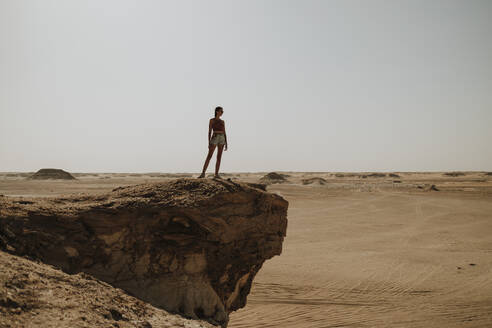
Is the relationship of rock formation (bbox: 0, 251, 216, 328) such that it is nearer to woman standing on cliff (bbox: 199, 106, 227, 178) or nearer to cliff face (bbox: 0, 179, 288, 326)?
cliff face (bbox: 0, 179, 288, 326)

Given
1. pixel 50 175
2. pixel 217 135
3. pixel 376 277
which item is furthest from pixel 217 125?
pixel 50 175

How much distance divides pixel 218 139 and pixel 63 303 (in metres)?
4.26

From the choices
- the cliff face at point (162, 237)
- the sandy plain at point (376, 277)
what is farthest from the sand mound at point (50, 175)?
the cliff face at point (162, 237)

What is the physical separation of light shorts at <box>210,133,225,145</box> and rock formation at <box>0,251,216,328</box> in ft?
11.5

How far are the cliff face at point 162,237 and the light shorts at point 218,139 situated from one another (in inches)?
48.3

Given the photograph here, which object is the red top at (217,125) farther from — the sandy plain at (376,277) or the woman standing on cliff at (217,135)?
the sandy plain at (376,277)

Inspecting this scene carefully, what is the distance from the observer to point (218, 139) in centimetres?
678

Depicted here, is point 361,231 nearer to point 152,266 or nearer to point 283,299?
point 283,299

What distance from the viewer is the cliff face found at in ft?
14.0

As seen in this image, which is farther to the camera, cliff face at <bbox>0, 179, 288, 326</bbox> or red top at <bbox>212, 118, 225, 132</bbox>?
red top at <bbox>212, 118, 225, 132</bbox>

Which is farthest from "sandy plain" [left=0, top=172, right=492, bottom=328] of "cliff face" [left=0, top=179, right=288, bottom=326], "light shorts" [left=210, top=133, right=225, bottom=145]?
"light shorts" [left=210, top=133, right=225, bottom=145]

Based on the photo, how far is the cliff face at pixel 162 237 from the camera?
425 centimetres

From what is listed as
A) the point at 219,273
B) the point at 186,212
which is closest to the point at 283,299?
the point at 219,273

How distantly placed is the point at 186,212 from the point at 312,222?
18037mm
